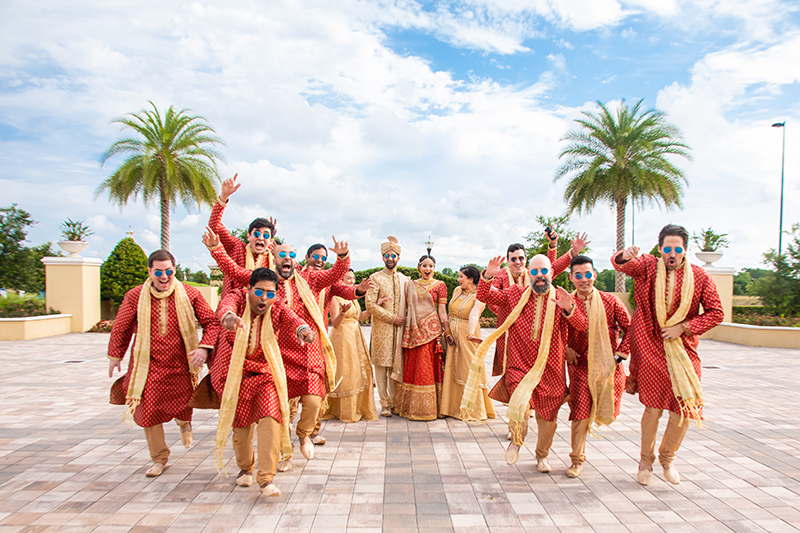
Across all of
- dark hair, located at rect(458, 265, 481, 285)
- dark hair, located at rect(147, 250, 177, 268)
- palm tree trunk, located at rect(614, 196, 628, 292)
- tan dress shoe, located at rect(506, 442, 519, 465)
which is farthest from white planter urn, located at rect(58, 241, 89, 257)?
palm tree trunk, located at rect(614, 196, 628, 292)

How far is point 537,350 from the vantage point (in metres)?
4.20

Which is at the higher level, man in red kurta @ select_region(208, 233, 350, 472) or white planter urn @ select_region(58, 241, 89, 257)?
white planter urn @ select_region(58, 241, 89, 257)

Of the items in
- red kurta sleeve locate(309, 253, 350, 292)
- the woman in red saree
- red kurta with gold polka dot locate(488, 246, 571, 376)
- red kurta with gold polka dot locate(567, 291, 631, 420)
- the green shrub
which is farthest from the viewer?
the green shrub

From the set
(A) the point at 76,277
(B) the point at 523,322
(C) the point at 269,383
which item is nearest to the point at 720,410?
(B) the point at 523,322

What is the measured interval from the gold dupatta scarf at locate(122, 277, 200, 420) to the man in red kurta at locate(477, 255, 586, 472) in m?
2.58

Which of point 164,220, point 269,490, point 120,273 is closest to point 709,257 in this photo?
point 269,490

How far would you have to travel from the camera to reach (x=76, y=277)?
52.3ft

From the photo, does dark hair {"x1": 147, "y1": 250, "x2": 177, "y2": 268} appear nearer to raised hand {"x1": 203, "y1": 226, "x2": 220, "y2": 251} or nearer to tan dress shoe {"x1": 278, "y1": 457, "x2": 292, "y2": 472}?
raised hand {"x1": 203, "y1": 226, "x2": 220, "y2": 251}

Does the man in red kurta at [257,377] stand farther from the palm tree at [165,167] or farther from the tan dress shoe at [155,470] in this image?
the palm tree at [165,167]

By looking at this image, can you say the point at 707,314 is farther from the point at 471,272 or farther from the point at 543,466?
the point at 471,272

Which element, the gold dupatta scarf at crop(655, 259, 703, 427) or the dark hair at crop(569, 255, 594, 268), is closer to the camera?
the gold dupatta scarf at crop(655, 259, 703, 427)

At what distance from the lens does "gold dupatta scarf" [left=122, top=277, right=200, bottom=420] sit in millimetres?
4059

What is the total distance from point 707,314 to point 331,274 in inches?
125

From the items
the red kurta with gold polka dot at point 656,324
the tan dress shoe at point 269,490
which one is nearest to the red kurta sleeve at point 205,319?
the tan dress shoe at point 269,490
